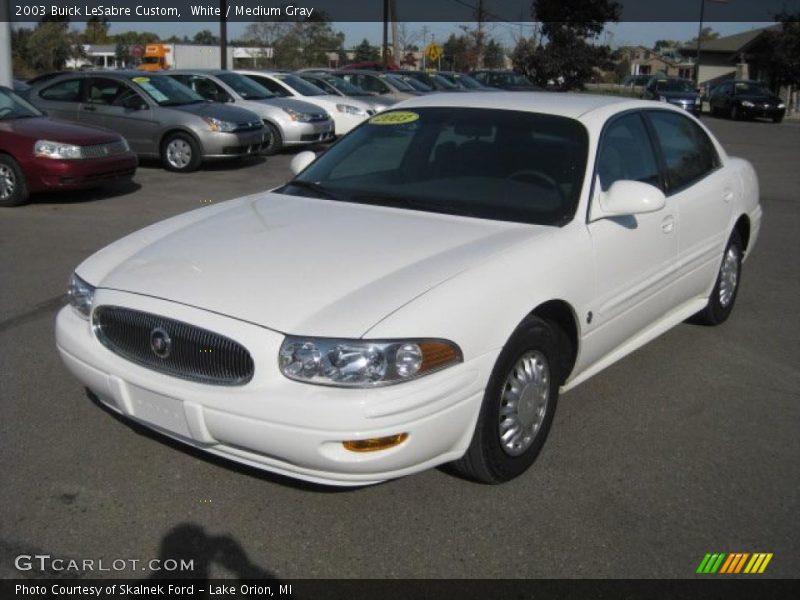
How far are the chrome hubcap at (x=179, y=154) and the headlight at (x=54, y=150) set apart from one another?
3.32 m

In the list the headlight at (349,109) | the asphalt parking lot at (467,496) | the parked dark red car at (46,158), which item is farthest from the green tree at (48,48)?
the asphalt parking lot at (467,496)

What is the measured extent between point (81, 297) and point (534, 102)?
254cm

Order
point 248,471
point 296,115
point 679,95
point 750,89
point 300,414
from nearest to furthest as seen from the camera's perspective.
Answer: point 300,414 → point 248,471 → point 296,115 → point 679,95 → point 750,89

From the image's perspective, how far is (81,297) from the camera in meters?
3.70

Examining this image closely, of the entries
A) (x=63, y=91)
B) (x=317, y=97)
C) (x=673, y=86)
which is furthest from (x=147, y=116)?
(x=673, y=86)

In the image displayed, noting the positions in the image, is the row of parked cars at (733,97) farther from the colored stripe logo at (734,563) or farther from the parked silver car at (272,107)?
the colored stripe logo at (734,563)

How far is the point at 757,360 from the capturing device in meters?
5.28

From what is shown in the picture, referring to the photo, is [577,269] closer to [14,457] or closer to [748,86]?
[14,457]

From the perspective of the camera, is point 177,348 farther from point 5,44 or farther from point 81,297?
point 5,44

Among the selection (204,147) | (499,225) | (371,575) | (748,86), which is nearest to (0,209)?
(204,147)

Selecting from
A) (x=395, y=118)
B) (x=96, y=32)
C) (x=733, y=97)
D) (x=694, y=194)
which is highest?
(x=96, y=32)

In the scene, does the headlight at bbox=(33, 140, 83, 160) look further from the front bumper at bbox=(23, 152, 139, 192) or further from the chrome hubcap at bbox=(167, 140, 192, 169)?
the chrome hubcap at bbox=(167, 140, 192, 169)

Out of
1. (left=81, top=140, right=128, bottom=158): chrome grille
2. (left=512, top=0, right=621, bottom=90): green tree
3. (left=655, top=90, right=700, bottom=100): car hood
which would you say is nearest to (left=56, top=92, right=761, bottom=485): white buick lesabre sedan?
(left=81, top=140, right=128, bottom=158): chrome grille

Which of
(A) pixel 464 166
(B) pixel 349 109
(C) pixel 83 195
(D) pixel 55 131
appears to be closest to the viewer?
(A) pixel 464 166
